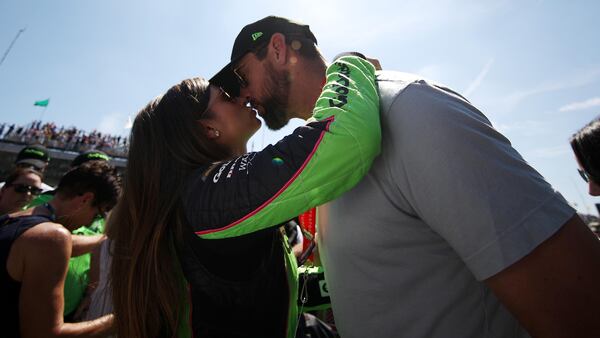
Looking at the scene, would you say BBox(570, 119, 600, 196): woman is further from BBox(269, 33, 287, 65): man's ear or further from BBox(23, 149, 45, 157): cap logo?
BBox(23, 149, 45, 157): cap logo

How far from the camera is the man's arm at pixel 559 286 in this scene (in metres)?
0.77

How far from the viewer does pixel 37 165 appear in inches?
185

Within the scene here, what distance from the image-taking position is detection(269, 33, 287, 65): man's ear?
1.89m

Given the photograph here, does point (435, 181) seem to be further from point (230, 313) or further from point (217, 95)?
point (217, 95)

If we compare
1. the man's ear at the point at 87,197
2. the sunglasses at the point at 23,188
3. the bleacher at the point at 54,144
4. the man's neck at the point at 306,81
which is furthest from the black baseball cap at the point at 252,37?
the bleacher at the point at 54,144

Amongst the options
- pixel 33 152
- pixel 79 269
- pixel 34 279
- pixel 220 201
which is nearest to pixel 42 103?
pixel 33 152

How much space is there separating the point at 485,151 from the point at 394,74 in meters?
0.50

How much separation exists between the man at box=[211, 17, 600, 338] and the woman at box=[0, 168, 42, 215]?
4.98m

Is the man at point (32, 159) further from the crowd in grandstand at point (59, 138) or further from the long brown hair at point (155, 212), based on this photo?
the crowd in grandstand at point (59, 138)

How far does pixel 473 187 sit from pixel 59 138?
1336 inches

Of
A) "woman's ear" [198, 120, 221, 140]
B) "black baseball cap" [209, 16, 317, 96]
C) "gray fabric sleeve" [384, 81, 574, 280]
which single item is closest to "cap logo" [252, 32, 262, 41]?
"black baseball cap" [209, 16, 317, 96]

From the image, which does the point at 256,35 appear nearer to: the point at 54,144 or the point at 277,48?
the point at 277,48

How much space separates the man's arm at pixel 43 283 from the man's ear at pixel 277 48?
199 cm

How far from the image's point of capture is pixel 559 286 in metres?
0.77
